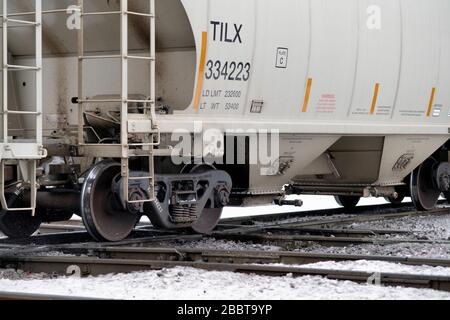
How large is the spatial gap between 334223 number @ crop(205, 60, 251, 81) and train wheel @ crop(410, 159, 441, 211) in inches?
215

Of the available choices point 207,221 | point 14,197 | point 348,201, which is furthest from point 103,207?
point 348,201

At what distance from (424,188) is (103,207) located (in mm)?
7141

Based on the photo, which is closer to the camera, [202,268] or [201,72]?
[202,268]

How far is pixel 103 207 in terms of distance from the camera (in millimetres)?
10383

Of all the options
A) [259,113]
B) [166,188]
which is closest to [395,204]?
[259,113]

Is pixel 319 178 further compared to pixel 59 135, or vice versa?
pixel 319 178

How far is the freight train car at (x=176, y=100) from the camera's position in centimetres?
995

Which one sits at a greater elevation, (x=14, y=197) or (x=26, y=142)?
(x=26, y=142)

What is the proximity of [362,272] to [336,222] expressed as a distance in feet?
18.3

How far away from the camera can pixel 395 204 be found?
17.1m

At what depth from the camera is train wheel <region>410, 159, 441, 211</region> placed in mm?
15305

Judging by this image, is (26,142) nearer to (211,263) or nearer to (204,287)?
(211,263)

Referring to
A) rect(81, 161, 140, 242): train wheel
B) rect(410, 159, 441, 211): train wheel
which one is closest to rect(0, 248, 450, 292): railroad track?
rect(81, 161, 140, 242): train wheel

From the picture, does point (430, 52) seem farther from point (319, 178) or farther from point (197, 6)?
point (197, 6)
